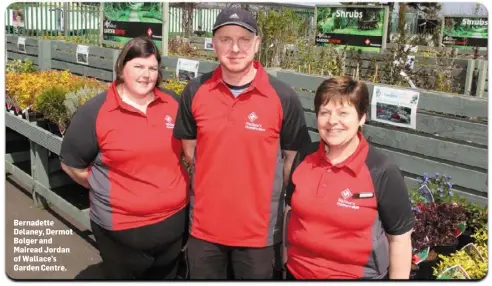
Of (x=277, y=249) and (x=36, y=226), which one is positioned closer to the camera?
(x=277, y=249)

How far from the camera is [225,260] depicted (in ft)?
7.98

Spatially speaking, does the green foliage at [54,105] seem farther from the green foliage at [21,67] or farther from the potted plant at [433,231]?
the potted plant at [433,231]

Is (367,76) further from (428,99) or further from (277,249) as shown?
(277,249)

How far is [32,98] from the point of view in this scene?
16.0 feet

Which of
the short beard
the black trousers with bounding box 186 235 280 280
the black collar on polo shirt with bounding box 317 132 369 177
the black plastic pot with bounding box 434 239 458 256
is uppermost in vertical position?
the short beard

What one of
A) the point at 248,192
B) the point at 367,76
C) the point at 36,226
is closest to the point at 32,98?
the point at 36,226

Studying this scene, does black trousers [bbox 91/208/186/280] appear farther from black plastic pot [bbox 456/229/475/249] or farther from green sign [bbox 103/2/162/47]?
green sign [bbox 103/2/162/47]

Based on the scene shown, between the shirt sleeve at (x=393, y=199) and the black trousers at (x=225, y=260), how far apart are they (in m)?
0.65

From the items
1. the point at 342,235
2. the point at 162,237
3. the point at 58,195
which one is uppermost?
the point at 342,235

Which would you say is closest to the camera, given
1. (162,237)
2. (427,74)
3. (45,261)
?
(162,237)

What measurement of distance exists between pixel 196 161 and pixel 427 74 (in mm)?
5134

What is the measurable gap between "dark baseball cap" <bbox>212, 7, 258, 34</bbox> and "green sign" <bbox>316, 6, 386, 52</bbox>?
5519mm

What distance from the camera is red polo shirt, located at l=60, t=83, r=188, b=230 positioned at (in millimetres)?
2482

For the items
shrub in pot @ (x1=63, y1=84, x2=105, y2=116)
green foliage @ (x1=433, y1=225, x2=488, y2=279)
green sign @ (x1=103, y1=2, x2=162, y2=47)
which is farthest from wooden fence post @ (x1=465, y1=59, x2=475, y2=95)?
shrub in pot @ (x1=63, y1=84, x2=105, y2=116)
